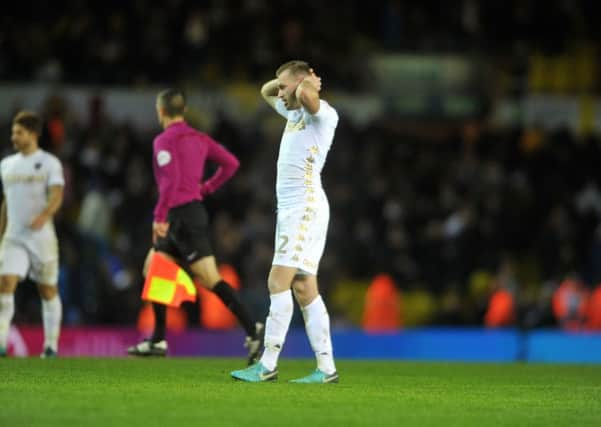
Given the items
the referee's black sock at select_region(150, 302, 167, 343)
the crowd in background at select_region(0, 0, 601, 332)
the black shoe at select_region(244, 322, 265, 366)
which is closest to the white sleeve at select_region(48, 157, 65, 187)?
the referee's black sock at select_region(150, 302, 167, 343)

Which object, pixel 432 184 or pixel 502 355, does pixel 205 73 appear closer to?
pixel 432 184

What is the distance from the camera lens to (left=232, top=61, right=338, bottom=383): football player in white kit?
34.1 feet

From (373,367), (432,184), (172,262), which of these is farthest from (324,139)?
(432,184)

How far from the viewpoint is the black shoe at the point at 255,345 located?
Result: 1232 cm

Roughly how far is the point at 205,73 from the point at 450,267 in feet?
18.4

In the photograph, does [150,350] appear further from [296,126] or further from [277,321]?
[296,126]

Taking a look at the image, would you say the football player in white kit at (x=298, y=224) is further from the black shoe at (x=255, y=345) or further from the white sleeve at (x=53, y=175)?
the white sleeve at (x=53, y=175)

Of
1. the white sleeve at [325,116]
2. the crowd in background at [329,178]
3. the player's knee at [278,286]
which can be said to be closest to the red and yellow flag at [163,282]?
the player's knee at [278,286]

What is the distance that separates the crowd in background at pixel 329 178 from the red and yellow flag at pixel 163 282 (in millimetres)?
7665

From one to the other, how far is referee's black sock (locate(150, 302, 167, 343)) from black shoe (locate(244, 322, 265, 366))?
121 centimetres

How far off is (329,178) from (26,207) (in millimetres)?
11986

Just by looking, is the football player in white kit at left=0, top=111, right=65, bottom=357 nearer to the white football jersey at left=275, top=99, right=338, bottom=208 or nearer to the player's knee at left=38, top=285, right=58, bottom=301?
the player's knee at left=38, top=285, right=58, bottom=301

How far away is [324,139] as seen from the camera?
415 inches

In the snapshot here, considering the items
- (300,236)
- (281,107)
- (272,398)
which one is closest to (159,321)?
(281,107)
